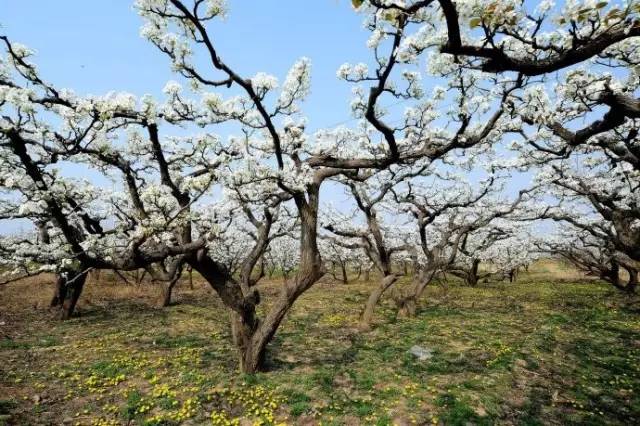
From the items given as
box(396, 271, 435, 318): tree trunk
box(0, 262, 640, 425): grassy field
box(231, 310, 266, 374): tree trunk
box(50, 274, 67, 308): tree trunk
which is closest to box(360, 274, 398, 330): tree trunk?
box(0, 262, 640, 425): grassy field

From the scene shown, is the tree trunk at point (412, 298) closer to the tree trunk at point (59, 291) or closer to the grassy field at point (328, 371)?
the grassy field at point (328, 371)

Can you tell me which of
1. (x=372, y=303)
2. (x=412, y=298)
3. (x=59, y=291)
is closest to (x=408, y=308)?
(x=412, y=298)

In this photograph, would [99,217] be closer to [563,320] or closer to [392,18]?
[392,18]

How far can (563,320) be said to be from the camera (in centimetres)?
2081

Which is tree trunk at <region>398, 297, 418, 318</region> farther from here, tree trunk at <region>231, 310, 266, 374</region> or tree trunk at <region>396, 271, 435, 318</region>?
tree trunk at <region>231, 310, 266, 374</region>

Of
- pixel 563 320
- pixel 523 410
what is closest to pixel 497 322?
pixel 563 320

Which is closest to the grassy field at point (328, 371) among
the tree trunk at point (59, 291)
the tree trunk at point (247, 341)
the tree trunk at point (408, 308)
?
the tree trunk at point (247, 341)

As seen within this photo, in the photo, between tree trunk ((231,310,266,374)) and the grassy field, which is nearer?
the grassy field

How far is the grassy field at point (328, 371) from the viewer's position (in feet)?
30.5

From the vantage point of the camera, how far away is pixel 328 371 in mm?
11977

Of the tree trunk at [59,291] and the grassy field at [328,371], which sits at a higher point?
the tree trunk at [59,291]

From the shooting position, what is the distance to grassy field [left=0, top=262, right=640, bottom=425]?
9.28 metres

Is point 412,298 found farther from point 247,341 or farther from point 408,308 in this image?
point 247,341

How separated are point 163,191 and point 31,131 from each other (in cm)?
399
